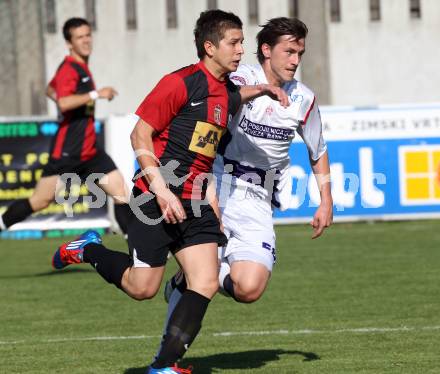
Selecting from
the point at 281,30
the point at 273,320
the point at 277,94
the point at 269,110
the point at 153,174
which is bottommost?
the point at 273,320

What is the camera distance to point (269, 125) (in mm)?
6965

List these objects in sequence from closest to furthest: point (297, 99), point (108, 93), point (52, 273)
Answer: point (297, 99) → point (108, 93) → point (52, 273)

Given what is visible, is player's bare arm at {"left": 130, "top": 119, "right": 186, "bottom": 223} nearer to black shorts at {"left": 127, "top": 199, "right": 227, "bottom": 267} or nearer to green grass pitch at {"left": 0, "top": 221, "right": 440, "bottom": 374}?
black shorts at {"left": 127, "top": 199, "right": 227, "bottom": 267}

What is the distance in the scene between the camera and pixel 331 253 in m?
12.4

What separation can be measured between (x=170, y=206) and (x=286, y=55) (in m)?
1.43

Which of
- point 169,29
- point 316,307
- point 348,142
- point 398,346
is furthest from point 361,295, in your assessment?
point 169,29

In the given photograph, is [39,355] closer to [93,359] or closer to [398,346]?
[93,359]

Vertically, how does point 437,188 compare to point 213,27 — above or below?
below

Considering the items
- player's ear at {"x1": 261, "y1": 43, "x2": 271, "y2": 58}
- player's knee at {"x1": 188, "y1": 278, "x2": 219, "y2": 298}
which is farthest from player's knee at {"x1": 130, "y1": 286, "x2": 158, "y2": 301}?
player's ear at {"x1": 261, "y1": 43, "x2": 271, "y2": 58}

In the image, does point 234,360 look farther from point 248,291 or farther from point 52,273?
point 52,273

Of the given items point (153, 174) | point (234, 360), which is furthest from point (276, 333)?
point (153, 174)

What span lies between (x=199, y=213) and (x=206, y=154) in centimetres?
29

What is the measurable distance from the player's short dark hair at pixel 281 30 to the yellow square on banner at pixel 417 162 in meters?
8.04

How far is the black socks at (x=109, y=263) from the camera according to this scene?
6430mm
